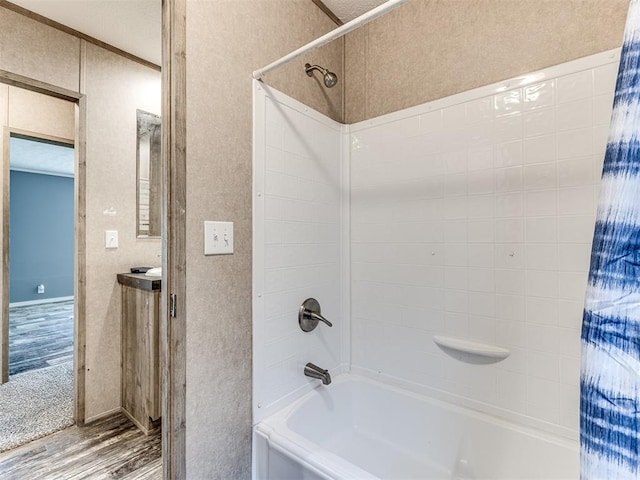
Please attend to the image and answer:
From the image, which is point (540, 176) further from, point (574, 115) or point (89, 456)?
point (89, 456)

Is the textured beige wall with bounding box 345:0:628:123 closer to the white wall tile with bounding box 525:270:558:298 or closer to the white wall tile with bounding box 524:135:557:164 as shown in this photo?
the white wall tile with bounding box 524:135:557:164

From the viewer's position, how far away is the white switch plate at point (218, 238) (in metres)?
1.12

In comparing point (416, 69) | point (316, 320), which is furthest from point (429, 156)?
point (316, 320)

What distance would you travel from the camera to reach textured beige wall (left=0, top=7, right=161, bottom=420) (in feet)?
6.30

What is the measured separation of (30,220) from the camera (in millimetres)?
4984

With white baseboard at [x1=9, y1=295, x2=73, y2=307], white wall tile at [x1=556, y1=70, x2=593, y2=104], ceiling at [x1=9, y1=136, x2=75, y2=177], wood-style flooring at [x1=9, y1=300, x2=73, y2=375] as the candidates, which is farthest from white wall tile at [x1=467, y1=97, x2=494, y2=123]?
white baseboard at [x1=9, y1=295, x2=73, y2=307]

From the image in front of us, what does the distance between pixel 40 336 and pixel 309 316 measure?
4.07m

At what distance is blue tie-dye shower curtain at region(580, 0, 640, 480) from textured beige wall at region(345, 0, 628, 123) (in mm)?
927

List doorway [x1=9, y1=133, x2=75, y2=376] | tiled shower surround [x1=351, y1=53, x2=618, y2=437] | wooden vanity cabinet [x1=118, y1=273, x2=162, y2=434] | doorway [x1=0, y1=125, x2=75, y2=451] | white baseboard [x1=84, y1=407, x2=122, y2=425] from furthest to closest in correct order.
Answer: doorway [x1=9, y1=133, x2=75, y2=376] → doorway [x1=0, y1=125, x2=75, y2=451] → white baseboard [x1=84, y1=407, x2=122, y2=425] → wooden vanity cabinet [x1=118, y1=273, x2=162, y2=434] → tiled shower surround [x1=351, y1=53, x2=618, y2=437]

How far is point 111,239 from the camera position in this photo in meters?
2.12

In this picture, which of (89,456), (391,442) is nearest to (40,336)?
(89,456)

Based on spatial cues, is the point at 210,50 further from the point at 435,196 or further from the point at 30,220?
the point at 30,220

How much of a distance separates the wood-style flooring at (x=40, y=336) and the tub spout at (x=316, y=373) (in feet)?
9.54

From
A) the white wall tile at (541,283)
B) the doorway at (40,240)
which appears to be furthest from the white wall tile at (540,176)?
the doorway at (40,240)
